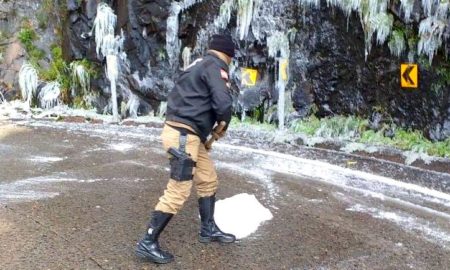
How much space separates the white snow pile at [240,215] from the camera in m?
4.95

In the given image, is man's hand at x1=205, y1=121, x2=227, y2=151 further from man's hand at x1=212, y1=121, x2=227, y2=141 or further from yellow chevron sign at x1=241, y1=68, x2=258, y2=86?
yellow chevron sign at x1=241, y1=68, x2=258, y2=86

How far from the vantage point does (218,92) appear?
13.8ft

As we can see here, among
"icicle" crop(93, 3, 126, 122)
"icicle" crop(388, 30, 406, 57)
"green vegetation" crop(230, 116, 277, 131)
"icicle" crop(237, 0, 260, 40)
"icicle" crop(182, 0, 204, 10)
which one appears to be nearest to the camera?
"icicle" crop(388, 30, 406, 57)

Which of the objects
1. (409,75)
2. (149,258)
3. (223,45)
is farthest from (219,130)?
(409,75)

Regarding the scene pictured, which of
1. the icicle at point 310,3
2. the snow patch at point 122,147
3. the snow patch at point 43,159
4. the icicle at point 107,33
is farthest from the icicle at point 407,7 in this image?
the icicle at point 107,33

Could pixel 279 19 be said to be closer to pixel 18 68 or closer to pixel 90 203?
pixel 90 203

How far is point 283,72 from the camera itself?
9594 mm

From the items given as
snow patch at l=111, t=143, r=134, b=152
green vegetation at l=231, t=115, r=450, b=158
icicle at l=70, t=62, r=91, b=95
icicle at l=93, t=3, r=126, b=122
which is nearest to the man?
snow patch at l=111, t=143, r=134, b=152

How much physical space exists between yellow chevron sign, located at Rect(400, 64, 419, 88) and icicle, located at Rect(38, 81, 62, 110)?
9.12 metres

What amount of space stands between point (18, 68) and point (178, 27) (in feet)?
17.6

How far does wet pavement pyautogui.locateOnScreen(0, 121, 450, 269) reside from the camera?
435cm

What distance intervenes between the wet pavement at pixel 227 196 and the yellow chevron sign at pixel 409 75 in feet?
8.71

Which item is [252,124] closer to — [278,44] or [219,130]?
[278,44]

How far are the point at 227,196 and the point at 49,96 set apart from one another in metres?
9.56
